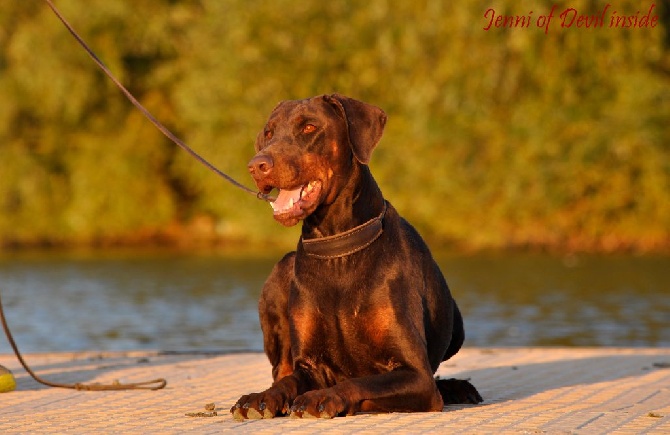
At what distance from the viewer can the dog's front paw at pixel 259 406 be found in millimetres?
6105

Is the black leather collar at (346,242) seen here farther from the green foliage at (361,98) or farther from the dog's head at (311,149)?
the green foliage at (361,98)

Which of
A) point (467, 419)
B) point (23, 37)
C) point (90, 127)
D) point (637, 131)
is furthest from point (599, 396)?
point (90, 127)

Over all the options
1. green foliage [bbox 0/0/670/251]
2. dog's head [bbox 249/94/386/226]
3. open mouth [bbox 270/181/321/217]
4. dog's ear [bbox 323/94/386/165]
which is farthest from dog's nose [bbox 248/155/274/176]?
green foliage [bbox 0/0/670/251]

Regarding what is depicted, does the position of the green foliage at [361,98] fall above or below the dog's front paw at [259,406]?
above

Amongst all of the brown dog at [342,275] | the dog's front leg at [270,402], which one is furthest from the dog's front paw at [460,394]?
the dog's front leg at [270,402]

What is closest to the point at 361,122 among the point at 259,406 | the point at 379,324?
the point at 379,324

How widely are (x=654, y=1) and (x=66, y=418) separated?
23.6 metres

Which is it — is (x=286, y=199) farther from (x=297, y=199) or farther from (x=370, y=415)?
(x=370, y=415)

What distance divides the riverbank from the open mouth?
951mm

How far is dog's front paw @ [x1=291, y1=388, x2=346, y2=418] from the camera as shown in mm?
6004

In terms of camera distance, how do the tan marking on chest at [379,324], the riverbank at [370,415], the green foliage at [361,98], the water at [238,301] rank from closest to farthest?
1. the riverbank at [370,415]
2. the tan marking on chest at [379,324]
3. the water at [238,301]
4. the green foliage at [361,98]

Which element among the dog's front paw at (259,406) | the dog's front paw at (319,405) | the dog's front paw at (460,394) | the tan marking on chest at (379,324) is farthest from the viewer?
the dog's front paw at (460,394)

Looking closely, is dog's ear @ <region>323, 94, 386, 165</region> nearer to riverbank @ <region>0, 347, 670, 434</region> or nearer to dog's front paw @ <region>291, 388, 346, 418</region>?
dog's front paw @ <region>291, 388, 346, 418</region>

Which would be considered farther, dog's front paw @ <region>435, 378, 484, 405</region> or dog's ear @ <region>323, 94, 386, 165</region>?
dog's front paw @ <region>435, 378, 484, 405</region>
